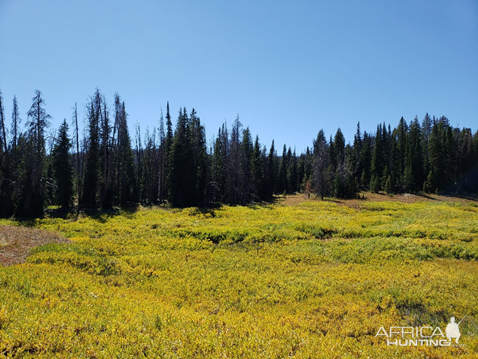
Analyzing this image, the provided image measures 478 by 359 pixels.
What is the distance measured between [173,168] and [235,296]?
30673 mm

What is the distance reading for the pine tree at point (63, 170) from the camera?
31078 millimetres

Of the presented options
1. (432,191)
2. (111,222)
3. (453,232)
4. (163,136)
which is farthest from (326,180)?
(111,222)

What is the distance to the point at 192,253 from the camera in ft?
52.2

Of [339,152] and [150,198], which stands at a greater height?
[339,152]

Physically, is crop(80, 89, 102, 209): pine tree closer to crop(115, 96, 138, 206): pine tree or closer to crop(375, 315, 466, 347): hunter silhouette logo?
crop(115, 96, 138, 206): pine tree

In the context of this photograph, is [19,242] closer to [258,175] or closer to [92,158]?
[92,158]

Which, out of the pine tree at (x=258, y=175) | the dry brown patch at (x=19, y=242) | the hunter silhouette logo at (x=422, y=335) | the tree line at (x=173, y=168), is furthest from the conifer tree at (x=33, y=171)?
the pine tree at (x=258, y=175)

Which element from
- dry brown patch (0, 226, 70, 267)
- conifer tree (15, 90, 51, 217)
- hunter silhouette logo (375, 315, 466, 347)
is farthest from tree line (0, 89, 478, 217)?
hunter silhouette logo (375, 315, 466, 347)

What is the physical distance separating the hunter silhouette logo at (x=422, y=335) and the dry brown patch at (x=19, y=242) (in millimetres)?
13790

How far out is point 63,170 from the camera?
32.9 metres

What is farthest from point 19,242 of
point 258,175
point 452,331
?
point 258,175

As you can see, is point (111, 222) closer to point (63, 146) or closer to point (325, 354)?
point (63, 146)

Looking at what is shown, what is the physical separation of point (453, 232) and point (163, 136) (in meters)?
40.2

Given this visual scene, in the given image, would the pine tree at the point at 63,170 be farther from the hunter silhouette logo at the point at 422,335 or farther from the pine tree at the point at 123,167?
the hunter silhouette logo at the point at 422,335
